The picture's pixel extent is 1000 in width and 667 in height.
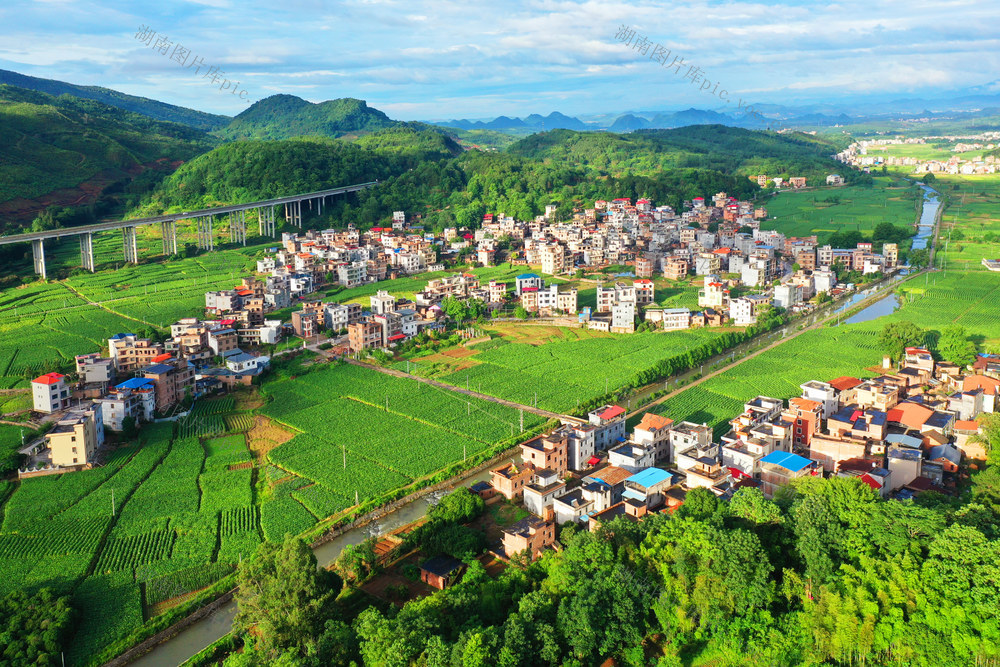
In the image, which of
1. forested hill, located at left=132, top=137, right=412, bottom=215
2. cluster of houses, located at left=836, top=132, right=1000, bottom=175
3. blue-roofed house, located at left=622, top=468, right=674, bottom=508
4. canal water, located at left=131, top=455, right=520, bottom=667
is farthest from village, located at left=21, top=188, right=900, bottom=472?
cluster of houses, located at left=836, top=132, right=1000, bottom=175

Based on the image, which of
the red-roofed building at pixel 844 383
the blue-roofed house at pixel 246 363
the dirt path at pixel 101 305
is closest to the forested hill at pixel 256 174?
the dirt path at pixel 101 305

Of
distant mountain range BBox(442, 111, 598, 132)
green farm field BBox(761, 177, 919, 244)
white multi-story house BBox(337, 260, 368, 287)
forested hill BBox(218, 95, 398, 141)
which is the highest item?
distant mountain range BBox(442, 111, 598, 132)

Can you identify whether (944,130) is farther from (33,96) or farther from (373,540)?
(373,540)

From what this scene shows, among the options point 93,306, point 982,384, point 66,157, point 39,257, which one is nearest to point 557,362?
point 982,384

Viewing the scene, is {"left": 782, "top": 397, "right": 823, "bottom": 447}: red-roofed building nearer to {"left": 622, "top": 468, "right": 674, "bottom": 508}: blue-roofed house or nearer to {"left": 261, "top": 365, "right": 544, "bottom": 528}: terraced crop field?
{"left": 622, "top": 468, "right": 674, "bottom": 508}: blue-roofed house

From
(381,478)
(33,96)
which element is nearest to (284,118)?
(33,96)

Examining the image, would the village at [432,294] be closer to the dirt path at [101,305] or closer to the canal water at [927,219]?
the dirt path at [101,305]
